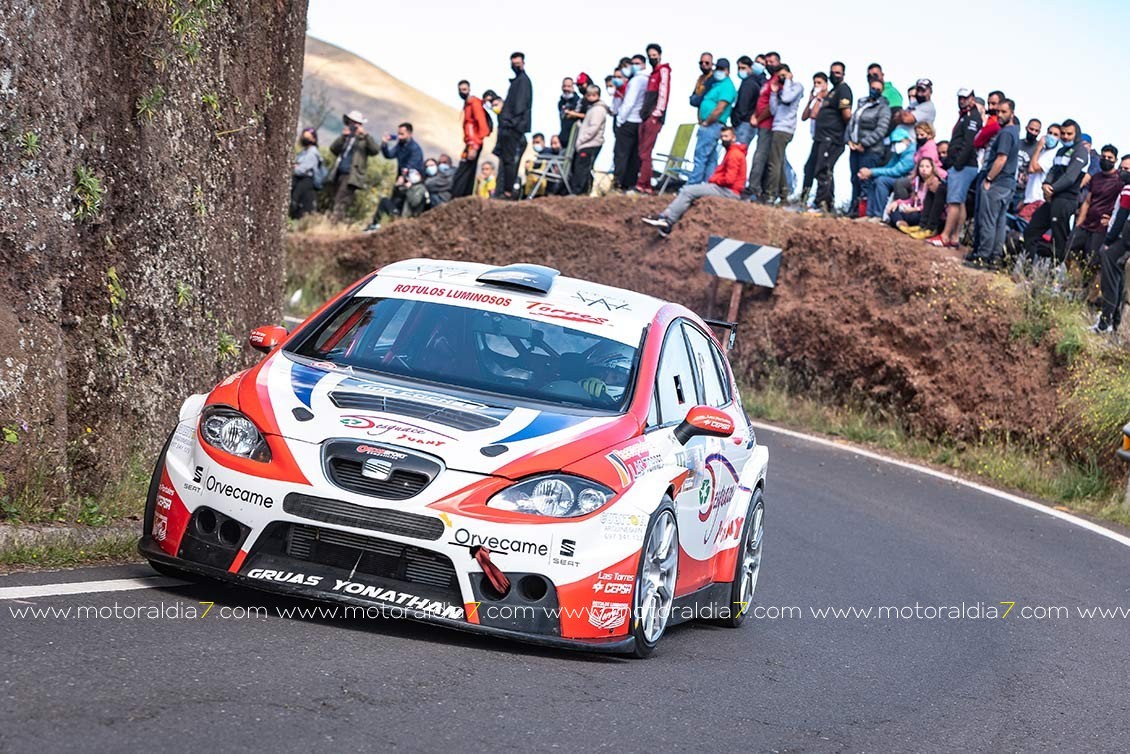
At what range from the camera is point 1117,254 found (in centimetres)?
1781

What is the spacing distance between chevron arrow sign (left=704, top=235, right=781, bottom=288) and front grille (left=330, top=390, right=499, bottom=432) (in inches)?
623

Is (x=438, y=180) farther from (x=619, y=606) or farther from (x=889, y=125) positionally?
(x=619, y=606)

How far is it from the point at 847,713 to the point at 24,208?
180 inches

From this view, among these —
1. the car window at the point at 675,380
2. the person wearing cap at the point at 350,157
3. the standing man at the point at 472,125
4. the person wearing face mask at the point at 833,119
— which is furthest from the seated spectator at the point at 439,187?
the car window at the point at 675,380

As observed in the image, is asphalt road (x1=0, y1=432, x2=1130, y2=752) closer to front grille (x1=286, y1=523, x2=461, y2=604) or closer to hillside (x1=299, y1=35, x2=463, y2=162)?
front grille (x1=286, y1=523, x2=461, y2=604)

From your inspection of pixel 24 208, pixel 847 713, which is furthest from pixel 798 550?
pixel 24 208

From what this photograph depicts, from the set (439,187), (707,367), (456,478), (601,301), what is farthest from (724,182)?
(456,478)

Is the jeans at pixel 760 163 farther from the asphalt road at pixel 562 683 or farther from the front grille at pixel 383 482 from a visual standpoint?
the front grille at pixel 383 482

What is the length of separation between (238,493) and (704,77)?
17499mm

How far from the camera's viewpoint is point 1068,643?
9.70 meters

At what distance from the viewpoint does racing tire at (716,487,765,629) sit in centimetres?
888

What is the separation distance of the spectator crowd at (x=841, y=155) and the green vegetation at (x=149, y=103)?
1214 centimetres

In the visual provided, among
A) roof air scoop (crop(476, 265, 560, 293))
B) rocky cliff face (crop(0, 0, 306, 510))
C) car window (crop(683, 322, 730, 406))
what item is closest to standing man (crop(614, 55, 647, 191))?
rocky cliff face (crop(0, 0, 306, 510))

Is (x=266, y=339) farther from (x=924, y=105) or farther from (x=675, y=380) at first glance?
(x=924, y=105)
